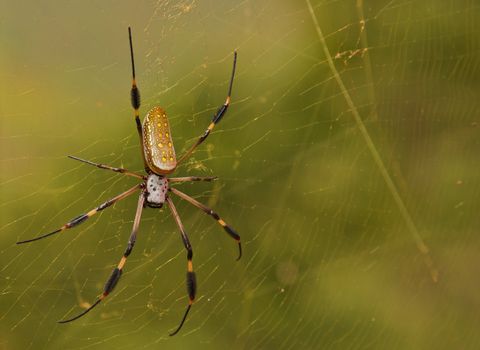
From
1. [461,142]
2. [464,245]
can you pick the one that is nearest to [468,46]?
[461,142]

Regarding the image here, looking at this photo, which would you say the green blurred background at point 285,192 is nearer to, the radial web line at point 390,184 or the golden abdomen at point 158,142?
the radial web line at point 390,184

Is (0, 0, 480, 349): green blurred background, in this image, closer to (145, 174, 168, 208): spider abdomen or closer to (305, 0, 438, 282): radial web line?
(305, 0, 438, 282): radial web line

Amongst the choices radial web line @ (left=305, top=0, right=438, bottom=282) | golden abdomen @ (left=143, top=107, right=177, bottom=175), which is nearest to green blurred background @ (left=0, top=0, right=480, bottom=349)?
radial web line @ (left=305, top=0, right=438, bottom=282)

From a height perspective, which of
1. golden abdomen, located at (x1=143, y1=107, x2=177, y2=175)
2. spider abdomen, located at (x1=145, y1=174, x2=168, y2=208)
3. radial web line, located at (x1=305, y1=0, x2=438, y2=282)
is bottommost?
radial web line, located at (x1=305, y1=0, x2=438, y2=282)

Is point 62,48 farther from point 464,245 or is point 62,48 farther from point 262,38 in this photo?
point 464,245

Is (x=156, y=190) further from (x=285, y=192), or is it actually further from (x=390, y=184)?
(x=390, y=184)

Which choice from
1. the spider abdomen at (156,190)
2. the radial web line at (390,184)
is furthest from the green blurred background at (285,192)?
the spider abdomen at (156,190)
